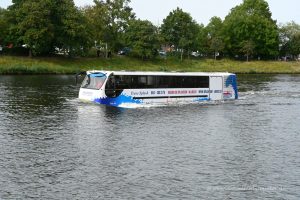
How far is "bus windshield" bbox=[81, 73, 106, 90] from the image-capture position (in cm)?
4390

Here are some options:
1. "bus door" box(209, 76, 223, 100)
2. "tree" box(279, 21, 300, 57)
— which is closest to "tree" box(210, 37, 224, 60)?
"tree" box(279, 21, 300, 57)

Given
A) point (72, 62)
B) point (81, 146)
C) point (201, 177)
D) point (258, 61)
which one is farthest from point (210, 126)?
point (258, 61)

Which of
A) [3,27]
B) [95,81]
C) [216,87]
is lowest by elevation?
[216,87]

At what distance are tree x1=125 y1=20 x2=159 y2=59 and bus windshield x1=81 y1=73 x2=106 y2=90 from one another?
74.1 metres

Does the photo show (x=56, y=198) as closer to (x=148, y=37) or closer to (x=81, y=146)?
(x=81, y=146)

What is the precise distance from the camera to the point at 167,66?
392 feet

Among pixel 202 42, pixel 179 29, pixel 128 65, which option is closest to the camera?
pixel 128 65

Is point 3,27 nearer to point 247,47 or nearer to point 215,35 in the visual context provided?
point 215,35

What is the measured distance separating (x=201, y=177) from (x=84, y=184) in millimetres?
5258

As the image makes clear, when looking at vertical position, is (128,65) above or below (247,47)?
below

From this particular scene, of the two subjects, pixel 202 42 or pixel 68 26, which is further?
pixel 202 42

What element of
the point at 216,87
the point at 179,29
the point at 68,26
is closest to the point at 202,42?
the point at 179,29

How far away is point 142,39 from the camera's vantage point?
120 metres

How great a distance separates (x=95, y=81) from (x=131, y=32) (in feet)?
257
